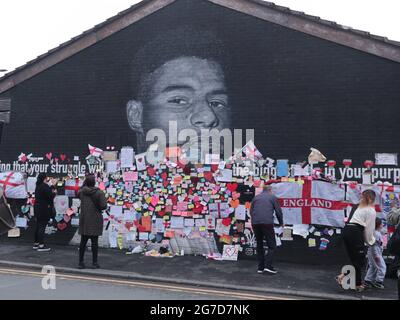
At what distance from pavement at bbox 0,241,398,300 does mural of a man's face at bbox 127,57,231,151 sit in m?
2.99

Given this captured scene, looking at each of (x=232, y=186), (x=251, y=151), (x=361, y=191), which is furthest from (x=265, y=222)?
(x=361, y=191)

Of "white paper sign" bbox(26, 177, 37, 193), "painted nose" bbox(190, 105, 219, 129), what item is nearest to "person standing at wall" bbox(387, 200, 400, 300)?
"painted nose" bbox(190, 105, 219, 129)

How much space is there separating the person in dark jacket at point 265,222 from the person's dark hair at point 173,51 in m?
3.20

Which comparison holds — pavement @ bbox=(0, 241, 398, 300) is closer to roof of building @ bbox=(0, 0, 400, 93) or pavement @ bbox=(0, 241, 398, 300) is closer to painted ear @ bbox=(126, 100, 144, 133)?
painted ear @ bbox=(126, 100, 144, 133)

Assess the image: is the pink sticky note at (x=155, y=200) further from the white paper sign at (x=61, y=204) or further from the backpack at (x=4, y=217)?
the backpack at (x=4, y=217)

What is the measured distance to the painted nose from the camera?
9688 millimetres

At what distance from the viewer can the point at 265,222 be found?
809 cm

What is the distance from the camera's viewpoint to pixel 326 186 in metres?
8.81

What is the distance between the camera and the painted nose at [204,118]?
9.69 metres

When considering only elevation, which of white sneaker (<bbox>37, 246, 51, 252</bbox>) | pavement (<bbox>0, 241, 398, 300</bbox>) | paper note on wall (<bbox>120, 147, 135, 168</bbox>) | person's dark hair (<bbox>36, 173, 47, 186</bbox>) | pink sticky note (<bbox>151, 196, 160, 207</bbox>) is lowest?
pavement (<bbox>0, 241, 398, 300</bbox>)

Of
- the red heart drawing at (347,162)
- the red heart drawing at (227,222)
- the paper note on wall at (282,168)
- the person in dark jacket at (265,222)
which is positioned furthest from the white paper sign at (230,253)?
the red heart drawing at (347,162)

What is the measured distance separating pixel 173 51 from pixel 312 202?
15.3 feet

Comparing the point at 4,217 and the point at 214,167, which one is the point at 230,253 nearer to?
the point at 214,167

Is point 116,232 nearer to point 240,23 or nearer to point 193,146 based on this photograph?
point 193,146
